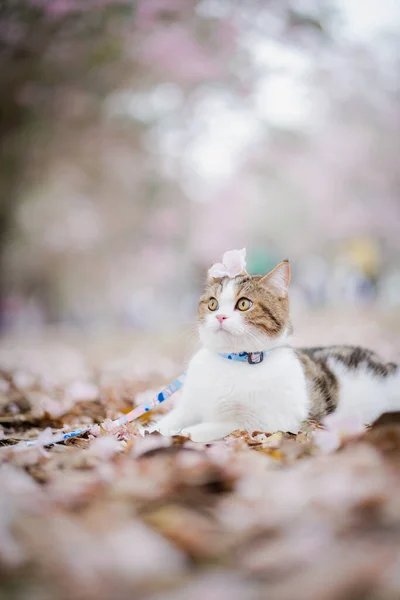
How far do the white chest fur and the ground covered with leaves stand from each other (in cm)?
18

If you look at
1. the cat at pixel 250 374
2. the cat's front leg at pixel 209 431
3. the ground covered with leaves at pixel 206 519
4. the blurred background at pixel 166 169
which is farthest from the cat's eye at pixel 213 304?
the blurred background at pixel 166 169

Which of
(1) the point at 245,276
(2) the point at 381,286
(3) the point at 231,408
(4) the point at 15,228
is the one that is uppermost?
(4) the point at 15,228

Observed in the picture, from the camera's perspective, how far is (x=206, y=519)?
1.14 meters

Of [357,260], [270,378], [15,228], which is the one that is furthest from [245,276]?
[357,260]

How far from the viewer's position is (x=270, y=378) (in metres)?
1.95

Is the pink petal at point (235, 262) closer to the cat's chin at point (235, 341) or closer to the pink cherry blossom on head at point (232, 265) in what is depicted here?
the pink cherry blossom on head at point (232, 265)

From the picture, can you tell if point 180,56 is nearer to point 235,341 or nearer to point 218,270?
point 218,270

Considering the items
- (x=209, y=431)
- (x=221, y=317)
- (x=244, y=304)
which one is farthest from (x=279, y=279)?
(x=209, y=431)

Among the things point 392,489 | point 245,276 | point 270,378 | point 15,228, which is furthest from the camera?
point 15,228

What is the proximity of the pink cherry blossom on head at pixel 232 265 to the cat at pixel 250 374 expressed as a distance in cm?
3

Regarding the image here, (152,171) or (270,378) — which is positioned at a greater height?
(152,171)

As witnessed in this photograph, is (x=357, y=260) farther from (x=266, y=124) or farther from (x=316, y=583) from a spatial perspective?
(x=316, y=583)

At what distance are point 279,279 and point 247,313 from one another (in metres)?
0.19

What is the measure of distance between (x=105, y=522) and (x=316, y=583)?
437mm
